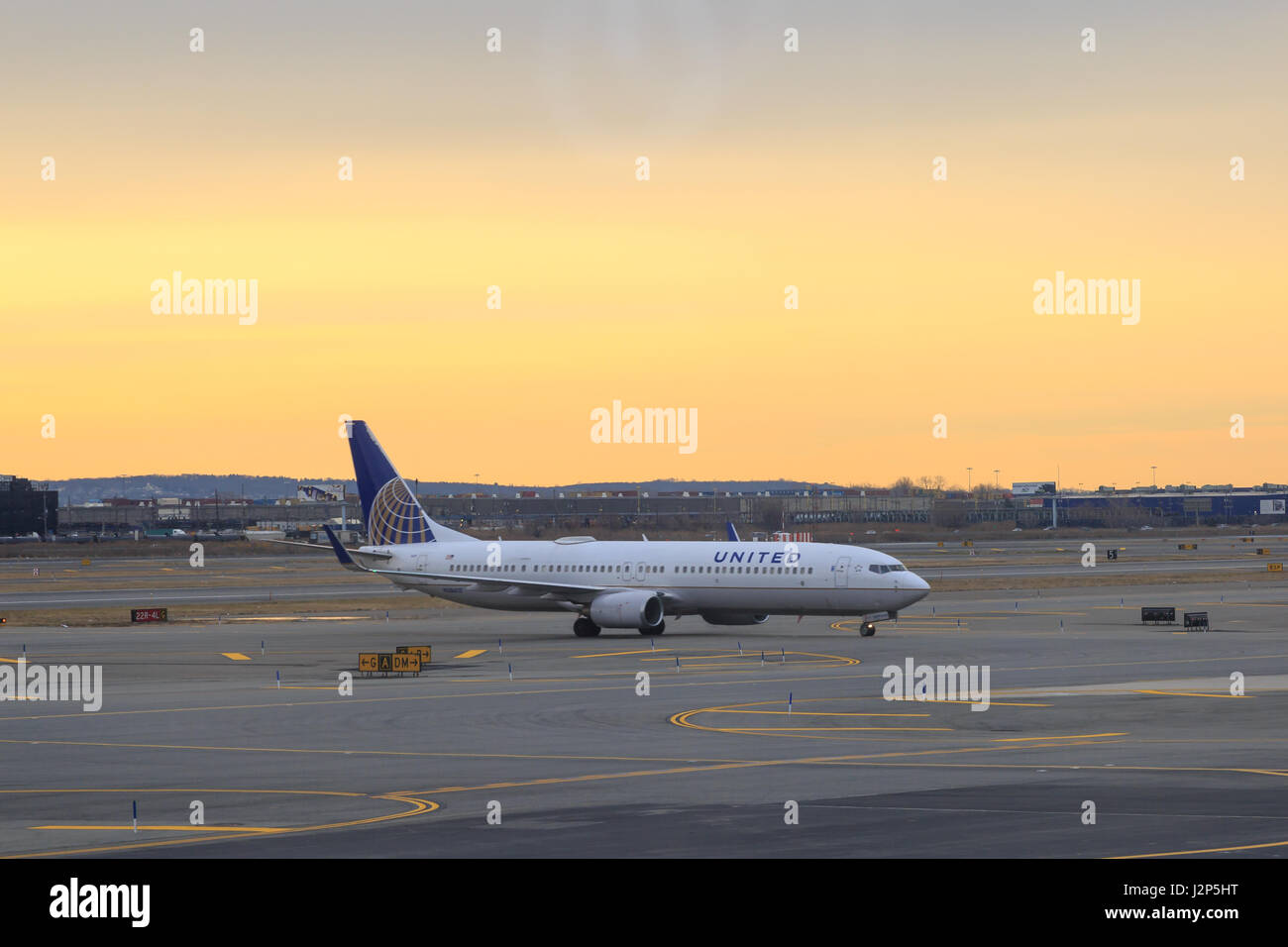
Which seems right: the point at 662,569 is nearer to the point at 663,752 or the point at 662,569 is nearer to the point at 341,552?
the point at 341,552

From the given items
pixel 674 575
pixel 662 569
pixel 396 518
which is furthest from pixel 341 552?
pixel 674 575

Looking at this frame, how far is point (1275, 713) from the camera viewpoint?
4038 centimetres

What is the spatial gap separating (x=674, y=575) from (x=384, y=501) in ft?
63.0

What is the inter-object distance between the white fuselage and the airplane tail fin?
1.32m

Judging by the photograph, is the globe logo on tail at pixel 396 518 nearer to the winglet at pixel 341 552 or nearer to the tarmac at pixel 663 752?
the winglet at pixel 341 552

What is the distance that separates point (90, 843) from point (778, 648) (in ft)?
137

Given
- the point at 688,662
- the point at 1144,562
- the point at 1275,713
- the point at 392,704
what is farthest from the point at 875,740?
the point at 1144,562

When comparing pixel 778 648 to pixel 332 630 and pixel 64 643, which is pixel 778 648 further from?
pixel 64 643

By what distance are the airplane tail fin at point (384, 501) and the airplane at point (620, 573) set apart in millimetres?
52

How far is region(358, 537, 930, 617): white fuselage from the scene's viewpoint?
67562 millimetres

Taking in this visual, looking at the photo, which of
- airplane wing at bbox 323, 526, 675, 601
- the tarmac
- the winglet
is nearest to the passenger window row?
airplane wing at bbox 323, 526, 675, 601

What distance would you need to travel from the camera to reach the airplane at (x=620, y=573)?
67625mm

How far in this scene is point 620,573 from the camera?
2874 inches

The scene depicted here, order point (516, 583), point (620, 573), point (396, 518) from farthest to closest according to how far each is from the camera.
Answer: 1. point (396, 518)
2. point (516, 583)
3. point (620, 573)
